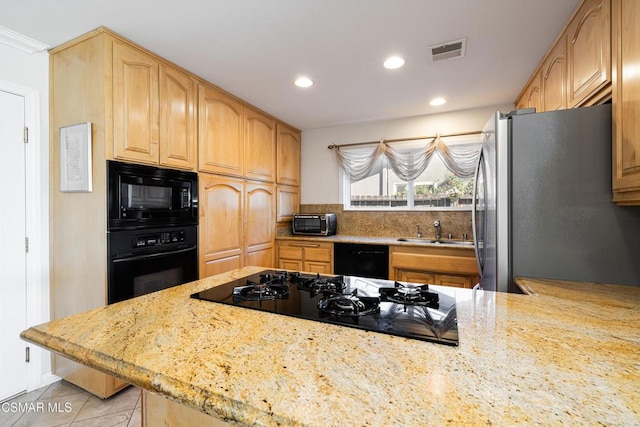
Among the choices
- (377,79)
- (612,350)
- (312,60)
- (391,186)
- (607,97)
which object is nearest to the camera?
(612,350)

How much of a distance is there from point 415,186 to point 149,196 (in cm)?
288

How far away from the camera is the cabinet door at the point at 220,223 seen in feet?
8.48

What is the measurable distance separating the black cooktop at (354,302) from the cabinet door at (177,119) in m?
1.40

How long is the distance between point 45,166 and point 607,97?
11.1ft

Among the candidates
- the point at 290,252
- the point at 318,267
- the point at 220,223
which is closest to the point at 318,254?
the point at 318,267

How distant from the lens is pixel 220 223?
9.11 feet

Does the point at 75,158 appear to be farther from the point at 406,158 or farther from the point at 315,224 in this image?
the point at 406,158

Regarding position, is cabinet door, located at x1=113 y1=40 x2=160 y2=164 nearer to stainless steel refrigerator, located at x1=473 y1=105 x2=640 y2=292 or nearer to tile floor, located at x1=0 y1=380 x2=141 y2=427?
tile floor, located at x1=0 y1=380 x2=141 y2=427

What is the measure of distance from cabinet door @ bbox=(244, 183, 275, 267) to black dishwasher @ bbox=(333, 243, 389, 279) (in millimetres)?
805

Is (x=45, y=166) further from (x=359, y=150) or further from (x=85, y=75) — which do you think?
(x=359, y=150)

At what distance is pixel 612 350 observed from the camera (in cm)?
72

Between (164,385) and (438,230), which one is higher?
(438,230)

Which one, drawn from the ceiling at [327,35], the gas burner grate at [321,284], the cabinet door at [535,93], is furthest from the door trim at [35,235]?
the cabinet door at [535,93]

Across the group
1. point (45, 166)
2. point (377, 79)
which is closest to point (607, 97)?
point (377, 79)
